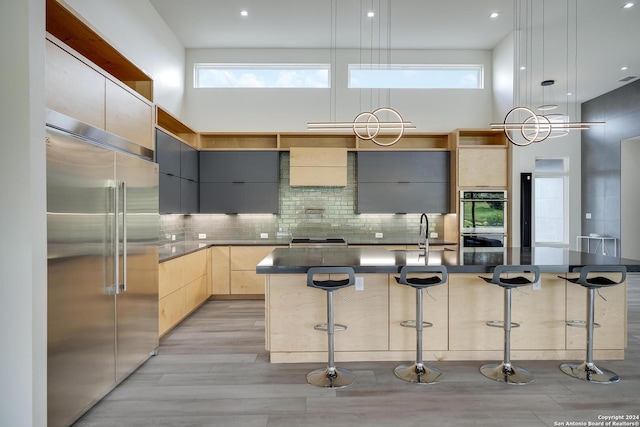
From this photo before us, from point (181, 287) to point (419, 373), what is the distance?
292 centimetres

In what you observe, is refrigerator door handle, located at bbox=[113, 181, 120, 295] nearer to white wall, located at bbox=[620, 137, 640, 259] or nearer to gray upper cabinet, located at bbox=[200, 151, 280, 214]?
gray upper cabinet, located at bbox=[200, 151, 280, 214]

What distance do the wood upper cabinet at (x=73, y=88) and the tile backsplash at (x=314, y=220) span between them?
3.75 metres

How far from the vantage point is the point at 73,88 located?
8.22 feet

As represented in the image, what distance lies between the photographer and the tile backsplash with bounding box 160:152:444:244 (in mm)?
6480

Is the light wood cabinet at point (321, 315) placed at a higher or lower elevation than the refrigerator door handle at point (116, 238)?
lower

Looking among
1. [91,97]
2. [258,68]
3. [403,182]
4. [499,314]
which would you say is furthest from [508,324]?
[258,68]

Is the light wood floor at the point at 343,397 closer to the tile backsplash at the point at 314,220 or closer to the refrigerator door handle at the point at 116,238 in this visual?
the refrigerator door handle at the point at 116,238

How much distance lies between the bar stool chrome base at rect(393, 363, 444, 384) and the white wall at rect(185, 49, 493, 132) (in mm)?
4401

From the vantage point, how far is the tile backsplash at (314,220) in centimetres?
648

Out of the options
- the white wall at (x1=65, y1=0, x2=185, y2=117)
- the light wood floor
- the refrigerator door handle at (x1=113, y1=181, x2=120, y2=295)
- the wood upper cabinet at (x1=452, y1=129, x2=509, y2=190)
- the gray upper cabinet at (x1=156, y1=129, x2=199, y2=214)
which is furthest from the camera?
the wood upper cabinet at (x1=452, y1=129, x2=509, y2=190)

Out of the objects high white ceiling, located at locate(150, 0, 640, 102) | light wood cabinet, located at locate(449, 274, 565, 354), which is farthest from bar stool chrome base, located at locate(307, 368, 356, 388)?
high white ceiling, located at locate(150, 0, 640, 102)

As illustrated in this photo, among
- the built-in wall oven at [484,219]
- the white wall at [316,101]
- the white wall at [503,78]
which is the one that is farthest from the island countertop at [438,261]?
the white wall at [316,101]

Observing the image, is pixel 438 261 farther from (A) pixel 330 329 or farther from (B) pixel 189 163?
(B) pixel 189 163

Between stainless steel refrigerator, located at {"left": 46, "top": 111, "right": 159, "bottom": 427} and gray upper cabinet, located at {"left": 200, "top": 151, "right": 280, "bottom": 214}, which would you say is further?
gray upper cabinet, located at {"left": 200, "top": 151, "right": 280, "bottom": 214}
